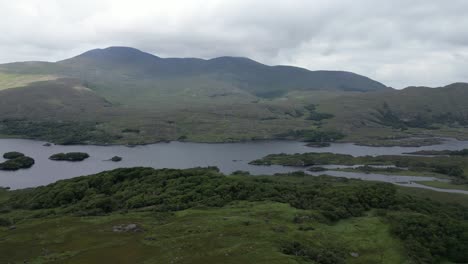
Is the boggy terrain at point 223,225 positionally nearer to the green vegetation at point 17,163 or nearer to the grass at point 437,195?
the grass at point 437,195

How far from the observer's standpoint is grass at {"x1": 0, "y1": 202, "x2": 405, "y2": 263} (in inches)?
2018

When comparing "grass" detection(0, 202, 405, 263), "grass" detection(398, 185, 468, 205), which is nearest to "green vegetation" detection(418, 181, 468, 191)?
"grass" detection(398, 185, 468, 205)

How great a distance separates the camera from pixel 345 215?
241 feet

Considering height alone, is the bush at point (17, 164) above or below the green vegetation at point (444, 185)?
below

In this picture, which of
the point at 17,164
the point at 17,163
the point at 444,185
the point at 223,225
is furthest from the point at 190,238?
the point at 17,163

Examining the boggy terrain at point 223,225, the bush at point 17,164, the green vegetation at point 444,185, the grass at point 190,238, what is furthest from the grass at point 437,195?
the bush at point 17,164

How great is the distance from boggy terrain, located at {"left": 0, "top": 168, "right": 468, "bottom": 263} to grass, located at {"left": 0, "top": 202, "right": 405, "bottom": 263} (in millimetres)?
166

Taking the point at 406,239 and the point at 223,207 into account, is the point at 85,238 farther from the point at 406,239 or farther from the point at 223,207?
the point at 406,239

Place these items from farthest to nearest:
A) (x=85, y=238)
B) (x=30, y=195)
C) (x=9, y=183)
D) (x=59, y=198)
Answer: (x=9, y=183) < (x=30, y=195) < (x=59, y=198) < (x=85, y=238)

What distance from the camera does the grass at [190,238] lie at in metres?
51.2

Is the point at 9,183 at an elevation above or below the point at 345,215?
below

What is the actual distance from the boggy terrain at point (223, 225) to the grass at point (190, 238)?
166mm

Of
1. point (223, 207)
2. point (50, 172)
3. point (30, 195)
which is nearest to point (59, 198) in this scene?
point (30, 195)

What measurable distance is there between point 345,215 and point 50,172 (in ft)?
514
